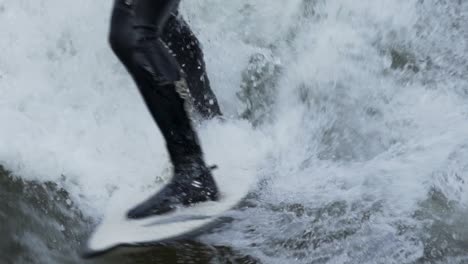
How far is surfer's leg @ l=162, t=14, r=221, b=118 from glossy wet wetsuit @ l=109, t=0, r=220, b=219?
314 mm

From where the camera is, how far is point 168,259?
2.11m

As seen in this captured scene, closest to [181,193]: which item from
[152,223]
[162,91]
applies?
[152,223]

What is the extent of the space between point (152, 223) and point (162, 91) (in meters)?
0.43

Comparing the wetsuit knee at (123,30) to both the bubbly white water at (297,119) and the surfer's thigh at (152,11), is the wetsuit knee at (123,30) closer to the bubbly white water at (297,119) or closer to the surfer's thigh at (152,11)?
the surfer's thigh at (152,11)

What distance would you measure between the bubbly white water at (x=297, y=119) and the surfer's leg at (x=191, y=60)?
0.11 meters

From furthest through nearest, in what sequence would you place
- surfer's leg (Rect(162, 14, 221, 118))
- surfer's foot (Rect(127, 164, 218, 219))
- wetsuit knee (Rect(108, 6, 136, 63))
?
surfer's leg (Rect(162, 14, 221, 118))
surfer's foot (Rect(127, 164, 218, 219))
wetsuit knee (Rect(108, 6, 136, 63))

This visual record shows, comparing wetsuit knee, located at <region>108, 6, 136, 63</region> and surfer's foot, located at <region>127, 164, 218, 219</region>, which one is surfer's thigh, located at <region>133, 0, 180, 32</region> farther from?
surfer's foot, located at <region>127, 164, 218, 219</region>

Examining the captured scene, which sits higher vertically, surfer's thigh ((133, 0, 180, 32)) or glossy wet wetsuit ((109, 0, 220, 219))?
surfer's thigh ((133, 0, 180, 32))

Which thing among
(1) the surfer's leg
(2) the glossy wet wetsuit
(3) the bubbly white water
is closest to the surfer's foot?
(2) the glossy wet wetsuit

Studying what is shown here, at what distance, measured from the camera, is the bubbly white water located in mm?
2326

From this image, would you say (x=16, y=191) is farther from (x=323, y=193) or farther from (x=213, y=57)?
(x=213, y=57)

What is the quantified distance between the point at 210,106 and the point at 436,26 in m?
1.92

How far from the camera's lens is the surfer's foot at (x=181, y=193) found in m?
2.14

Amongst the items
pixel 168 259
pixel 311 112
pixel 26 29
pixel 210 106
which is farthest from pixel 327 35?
pixel 168 259
